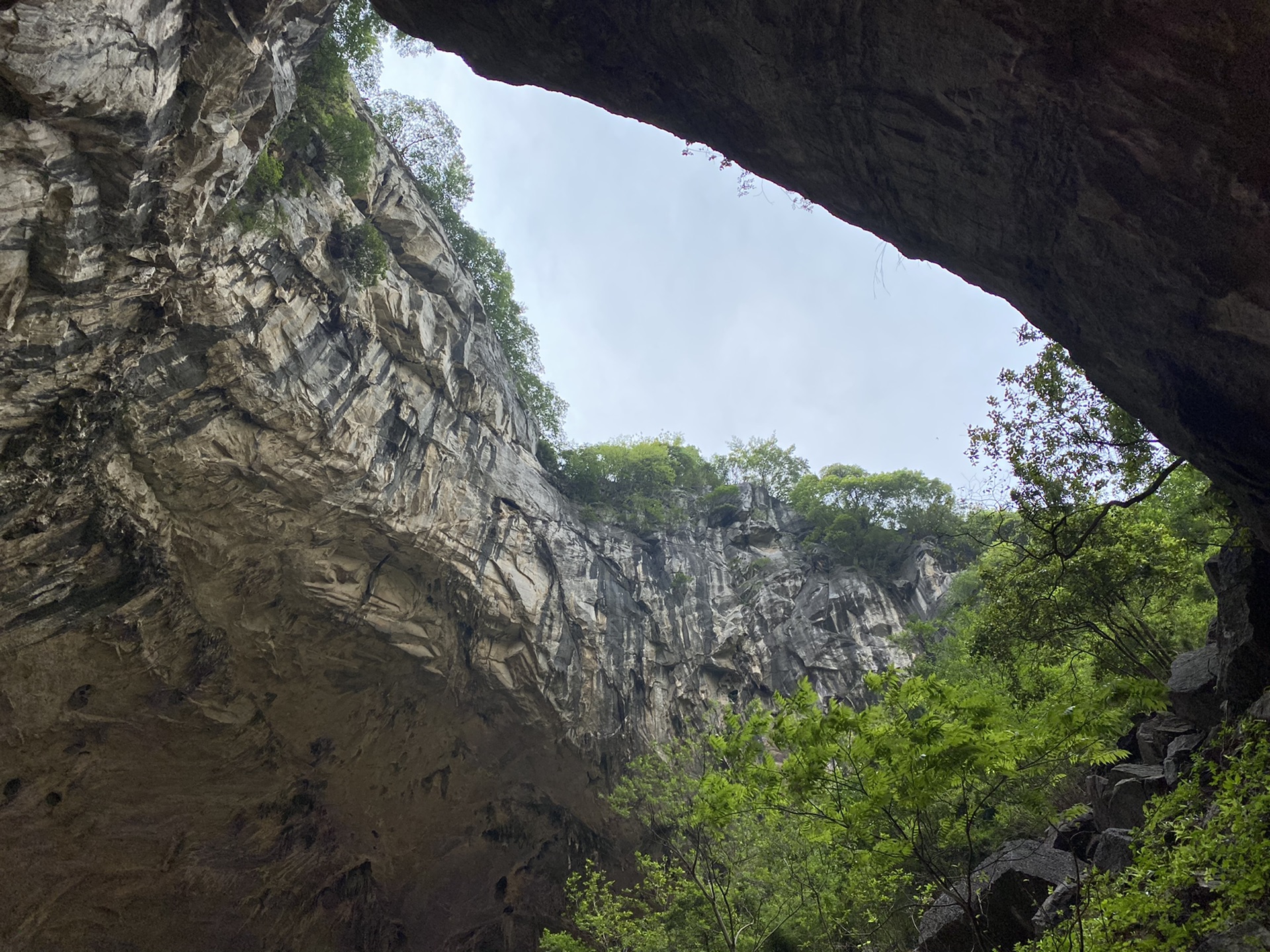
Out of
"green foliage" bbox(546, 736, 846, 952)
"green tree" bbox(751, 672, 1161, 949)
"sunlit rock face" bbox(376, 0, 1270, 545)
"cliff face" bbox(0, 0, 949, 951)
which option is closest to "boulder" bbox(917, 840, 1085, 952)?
"green tree" bbox(751, 672, 1161, 949)

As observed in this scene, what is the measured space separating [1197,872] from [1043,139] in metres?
5.49

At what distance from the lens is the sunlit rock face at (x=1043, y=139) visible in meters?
4.72

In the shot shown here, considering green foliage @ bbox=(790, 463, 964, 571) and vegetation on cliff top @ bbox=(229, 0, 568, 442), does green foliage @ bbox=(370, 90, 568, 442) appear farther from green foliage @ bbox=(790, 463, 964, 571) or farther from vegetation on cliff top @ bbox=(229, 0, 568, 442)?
green foliage @ bbox=(790, 463, 964, 571)

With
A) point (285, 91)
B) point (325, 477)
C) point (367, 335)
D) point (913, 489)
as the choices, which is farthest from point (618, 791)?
point (913, 489)

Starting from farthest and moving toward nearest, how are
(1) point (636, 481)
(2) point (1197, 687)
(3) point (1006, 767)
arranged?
1. (1) point (636, 481)
2. (2) point (1197, 687)
3. (3) point (1006, 767)

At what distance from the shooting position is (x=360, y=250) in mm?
12086

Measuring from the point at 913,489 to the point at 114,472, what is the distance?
26.1 meters

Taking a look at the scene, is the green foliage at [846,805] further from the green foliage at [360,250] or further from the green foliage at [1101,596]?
the green foliage at [360,250]

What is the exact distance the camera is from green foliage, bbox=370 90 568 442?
18.1 meters

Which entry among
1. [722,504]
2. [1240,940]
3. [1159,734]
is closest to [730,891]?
[1159,734]

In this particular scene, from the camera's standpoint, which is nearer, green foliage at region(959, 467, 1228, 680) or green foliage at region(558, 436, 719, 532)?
green foliage at region(959, 467, 1228, 680)

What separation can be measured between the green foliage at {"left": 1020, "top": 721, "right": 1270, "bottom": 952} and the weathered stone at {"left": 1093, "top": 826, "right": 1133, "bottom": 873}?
236cm

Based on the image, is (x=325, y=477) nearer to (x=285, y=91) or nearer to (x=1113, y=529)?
(x=285, y=91)

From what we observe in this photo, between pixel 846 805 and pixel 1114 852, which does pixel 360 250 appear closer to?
pixel 846 805
